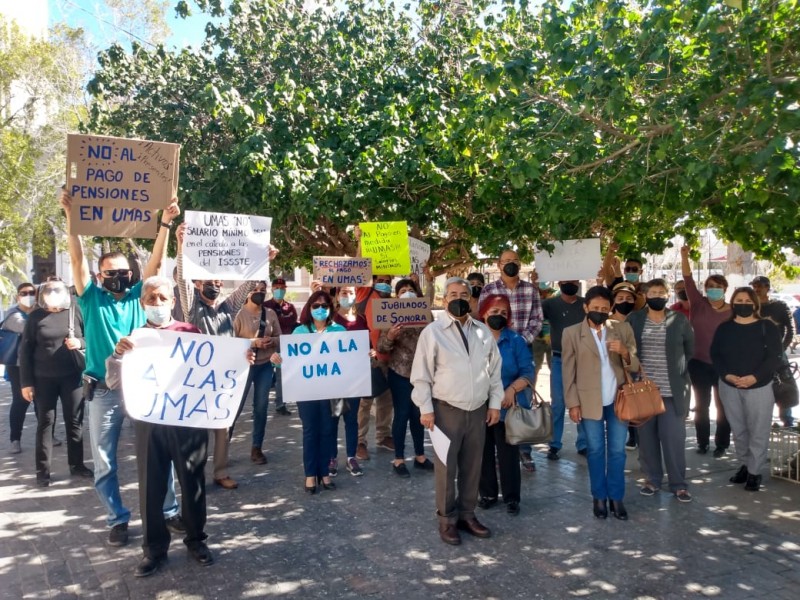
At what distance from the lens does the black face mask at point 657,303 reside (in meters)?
6.13

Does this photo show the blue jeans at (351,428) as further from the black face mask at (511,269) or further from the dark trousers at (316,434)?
the black face mask at (511,269)

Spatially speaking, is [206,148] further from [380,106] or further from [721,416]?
[721,416]

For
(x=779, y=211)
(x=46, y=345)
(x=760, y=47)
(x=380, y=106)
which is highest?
(x=380, y=106)

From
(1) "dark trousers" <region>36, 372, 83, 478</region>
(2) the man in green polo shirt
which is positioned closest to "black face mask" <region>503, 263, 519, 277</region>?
(2) the man in green polo shirt

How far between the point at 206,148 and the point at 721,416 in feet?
27.1

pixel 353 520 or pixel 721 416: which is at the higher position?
pixel 721 416

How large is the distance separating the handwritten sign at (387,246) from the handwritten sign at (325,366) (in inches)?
69.3

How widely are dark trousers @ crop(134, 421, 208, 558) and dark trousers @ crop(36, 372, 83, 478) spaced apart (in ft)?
9.22

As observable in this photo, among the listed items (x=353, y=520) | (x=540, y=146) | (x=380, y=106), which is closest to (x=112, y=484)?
(x=353, y=520)

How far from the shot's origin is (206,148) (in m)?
10.6

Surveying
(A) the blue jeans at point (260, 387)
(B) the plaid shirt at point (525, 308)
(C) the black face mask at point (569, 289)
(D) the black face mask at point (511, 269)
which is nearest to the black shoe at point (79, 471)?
(A) the blue jeans at point (260, 387)

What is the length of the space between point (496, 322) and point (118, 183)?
11.0ft

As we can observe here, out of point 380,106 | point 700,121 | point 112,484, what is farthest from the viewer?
point 380,106

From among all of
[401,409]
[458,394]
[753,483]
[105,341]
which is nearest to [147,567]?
[105,341]
